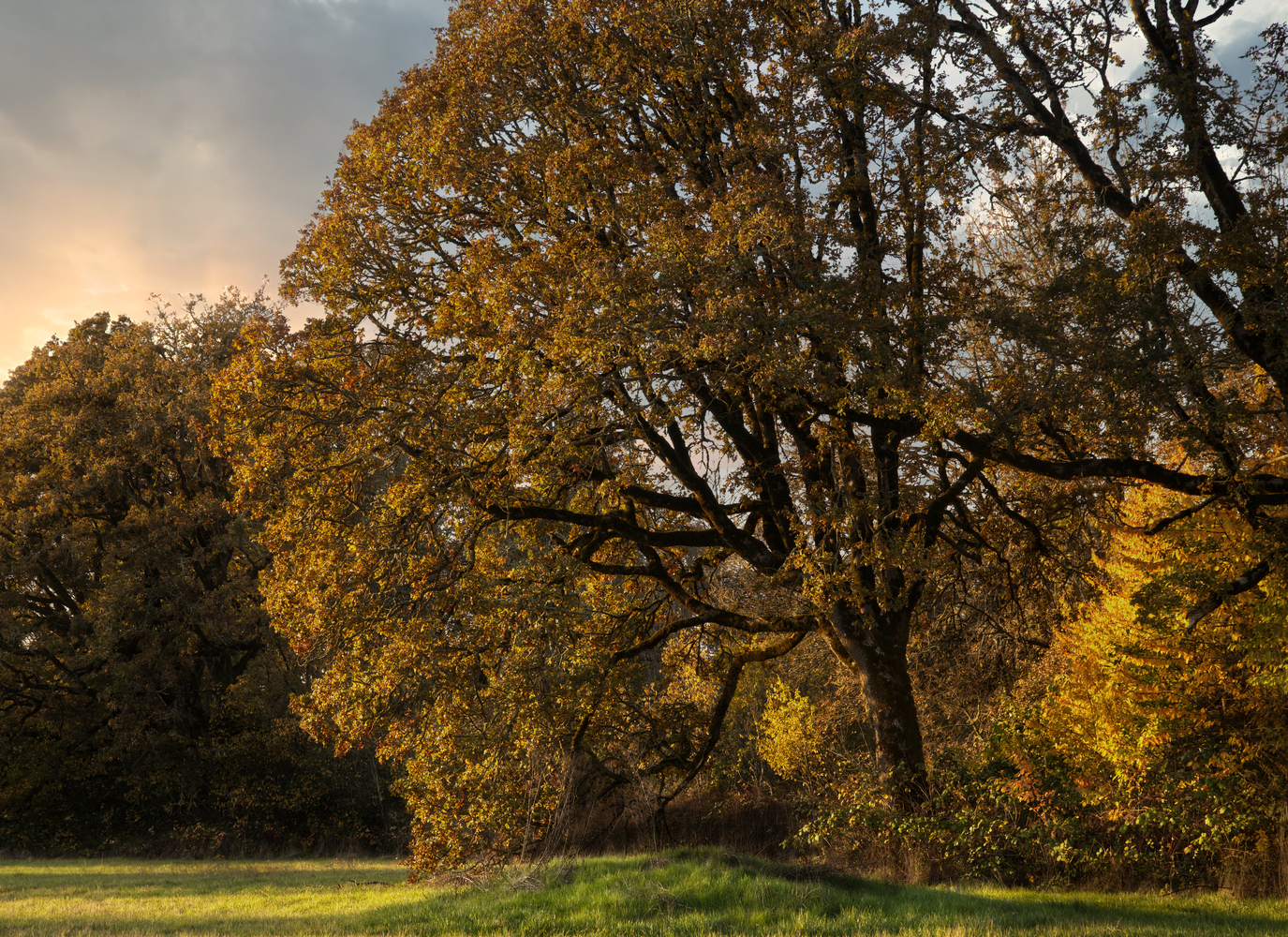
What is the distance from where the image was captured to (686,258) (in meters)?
9.03

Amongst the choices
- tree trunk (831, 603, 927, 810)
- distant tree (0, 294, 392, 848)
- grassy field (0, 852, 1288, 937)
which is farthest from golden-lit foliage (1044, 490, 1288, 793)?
distant tree (0, 294, 392, 848)

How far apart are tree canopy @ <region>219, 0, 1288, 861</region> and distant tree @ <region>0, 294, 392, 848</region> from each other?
13.0m

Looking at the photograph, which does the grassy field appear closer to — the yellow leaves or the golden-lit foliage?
the golden-lit foliage

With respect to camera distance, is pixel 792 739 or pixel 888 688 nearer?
pixel 888 688

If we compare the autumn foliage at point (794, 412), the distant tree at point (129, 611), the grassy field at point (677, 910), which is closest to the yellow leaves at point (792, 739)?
the autumn foliage at point (794, 412)

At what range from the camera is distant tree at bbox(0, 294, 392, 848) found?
22422 millimetres

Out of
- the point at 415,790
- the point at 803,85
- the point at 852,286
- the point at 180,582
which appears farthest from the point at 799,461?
the point at 180,582

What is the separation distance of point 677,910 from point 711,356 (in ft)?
18.1

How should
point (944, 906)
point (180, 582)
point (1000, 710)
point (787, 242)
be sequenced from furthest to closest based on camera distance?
point (180, 582) < point (1000, 710) < point (787, 242) < point (944, 906)

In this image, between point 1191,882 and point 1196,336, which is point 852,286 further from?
point 1191,882

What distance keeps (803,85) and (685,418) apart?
16.0 feet

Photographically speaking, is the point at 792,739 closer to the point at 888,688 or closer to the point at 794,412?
the point at 888,688

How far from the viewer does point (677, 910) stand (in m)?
8.01

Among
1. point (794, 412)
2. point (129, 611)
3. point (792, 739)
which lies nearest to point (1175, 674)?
point (794, 412)
